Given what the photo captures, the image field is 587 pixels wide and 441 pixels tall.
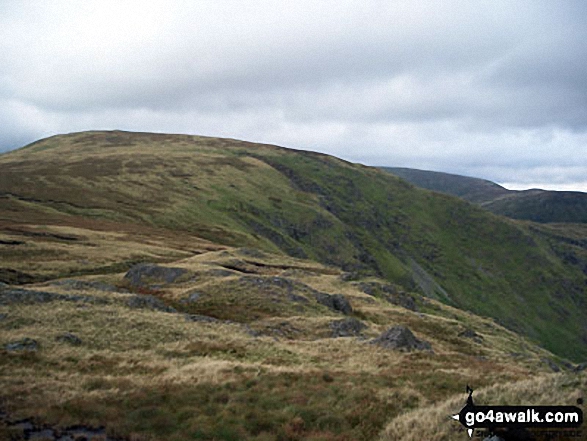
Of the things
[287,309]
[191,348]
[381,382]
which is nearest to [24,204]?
[287,309]

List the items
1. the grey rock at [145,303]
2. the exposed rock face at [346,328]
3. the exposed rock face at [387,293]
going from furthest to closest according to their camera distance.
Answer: the exposed rock face at [387,293] → the exposed rock face at [346,328] → the grey rock at [145,303]

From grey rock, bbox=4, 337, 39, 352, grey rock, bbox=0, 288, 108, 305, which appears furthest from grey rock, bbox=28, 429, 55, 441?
grey rock, bbox=0, 288, 108, 305

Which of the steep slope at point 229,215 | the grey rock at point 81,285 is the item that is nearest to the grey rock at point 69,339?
the grey rock at point 81,285

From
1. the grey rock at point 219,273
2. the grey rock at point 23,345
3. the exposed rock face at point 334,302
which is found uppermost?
the grey rock at point 23,345

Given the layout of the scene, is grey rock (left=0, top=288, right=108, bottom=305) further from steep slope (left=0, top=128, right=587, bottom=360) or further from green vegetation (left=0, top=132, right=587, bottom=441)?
steep slope (left=0, top=128, right=587, bottom=360)

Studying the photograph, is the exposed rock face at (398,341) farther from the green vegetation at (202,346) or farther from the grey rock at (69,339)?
the grey rock at (69,339)

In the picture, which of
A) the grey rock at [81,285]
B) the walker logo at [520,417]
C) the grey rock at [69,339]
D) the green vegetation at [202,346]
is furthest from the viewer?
the grey rock at [81,285]

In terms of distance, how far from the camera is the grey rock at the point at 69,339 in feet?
83.3

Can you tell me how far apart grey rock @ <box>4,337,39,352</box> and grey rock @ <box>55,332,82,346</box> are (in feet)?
4.83

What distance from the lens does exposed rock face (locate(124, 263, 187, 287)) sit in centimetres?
5275

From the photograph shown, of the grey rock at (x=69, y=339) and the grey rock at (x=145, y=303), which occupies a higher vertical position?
the grey rock at (x=69, y=339)

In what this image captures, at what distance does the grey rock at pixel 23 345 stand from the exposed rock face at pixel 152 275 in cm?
2776

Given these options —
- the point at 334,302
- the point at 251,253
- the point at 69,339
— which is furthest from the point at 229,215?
the point at 69,339

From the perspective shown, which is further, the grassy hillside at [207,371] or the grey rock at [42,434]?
the grassy hillside at [207,371]
